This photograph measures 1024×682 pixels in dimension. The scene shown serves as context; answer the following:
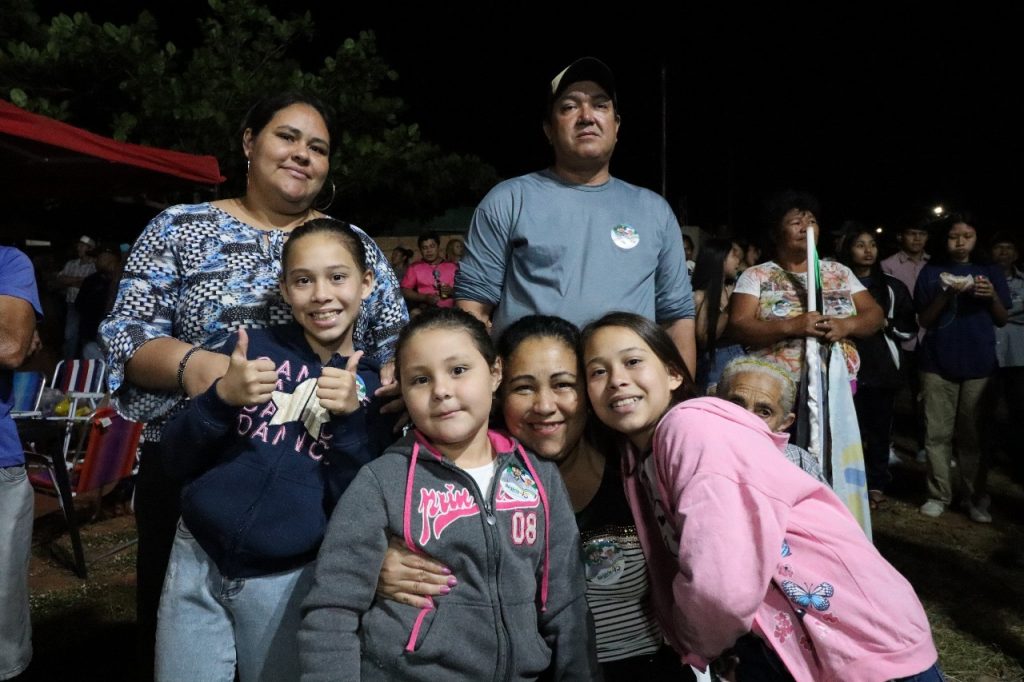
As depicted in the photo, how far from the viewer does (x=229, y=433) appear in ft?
6.01

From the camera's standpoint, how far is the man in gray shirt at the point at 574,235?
2.69 meters

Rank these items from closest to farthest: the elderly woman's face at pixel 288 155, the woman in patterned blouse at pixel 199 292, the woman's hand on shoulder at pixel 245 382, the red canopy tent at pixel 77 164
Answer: the woman's hand on shoulder at pixel 245 382 → the woman in patterned blouse at pixel 199 292 → the elderly woman's face at pixel 288 155 → the red canopy tent at pixel 77 164

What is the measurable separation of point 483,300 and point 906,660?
179 cm

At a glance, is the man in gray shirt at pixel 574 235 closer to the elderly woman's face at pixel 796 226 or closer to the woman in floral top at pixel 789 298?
the woman in floral top at pixel 789 298

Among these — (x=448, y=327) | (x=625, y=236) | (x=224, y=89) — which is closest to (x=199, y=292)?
(x=448, y=327)

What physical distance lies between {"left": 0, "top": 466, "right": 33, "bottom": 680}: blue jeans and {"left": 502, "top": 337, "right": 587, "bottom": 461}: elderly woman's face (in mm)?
1928

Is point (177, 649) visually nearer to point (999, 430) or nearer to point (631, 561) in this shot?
point (631, 561)

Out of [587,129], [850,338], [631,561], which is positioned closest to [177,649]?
[631,561]

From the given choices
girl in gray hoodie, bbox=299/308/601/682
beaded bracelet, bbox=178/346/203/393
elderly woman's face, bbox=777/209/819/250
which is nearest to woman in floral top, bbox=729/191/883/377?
elderly woman's face, bbox=777/209/819/250

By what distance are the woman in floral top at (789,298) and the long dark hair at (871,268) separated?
69.1 inches

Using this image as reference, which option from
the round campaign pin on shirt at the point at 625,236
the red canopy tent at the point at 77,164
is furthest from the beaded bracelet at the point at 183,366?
the red canopy tent at the point at 77,164

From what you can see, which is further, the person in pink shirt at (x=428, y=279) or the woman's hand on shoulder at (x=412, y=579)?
the person in pink shirt at (x=428, y=279)

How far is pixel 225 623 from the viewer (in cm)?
182

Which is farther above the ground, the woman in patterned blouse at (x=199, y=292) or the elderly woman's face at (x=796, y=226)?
the elderly woman's face at (x=796, y=226)
